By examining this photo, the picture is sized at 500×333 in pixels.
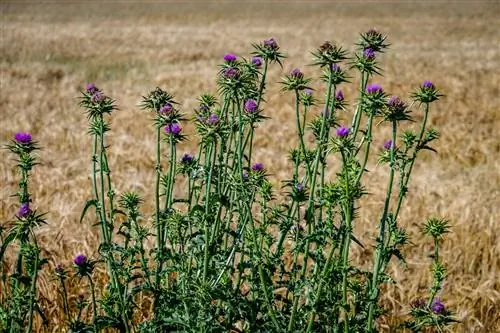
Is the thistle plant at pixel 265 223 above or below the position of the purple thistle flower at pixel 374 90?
below

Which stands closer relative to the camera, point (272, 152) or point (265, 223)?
point (265, 223)

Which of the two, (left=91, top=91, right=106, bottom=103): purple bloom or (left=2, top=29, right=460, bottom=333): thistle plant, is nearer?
(left=2, top=29, right=460, bottom=333): thistle plant

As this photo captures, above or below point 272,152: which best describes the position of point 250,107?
above

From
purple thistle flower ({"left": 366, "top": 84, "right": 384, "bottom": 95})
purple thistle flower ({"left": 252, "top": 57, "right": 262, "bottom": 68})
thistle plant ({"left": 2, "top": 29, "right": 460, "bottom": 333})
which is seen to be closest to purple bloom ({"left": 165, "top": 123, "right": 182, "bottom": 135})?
thistle plant ({"left": 2, "top": 29, "right": 460, "bottom": 333})

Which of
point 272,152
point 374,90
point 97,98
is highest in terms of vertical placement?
point 374,90

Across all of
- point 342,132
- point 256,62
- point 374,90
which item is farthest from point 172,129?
point 374,90

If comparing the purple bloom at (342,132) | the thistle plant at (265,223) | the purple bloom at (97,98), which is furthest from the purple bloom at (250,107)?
the purple bloom at (97,98)

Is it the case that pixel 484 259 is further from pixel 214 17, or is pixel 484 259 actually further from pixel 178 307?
pixel 214 17

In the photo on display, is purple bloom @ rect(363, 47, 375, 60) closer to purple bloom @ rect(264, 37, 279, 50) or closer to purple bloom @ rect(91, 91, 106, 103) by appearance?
purple bloom @ rect(264, 37, 279, 50)

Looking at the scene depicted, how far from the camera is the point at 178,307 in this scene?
117 inches

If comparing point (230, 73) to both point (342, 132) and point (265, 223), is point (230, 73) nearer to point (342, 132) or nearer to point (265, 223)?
point (342, 132)

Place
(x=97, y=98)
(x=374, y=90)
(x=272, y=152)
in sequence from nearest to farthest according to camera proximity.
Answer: (x=374, y=90) → (x=97, y=98) → (x=272, y=152)

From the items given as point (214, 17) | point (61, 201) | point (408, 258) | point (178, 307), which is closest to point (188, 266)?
point (178, 307)

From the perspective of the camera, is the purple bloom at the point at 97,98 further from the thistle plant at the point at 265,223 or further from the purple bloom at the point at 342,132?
the purple bloom at the point at 342,132
